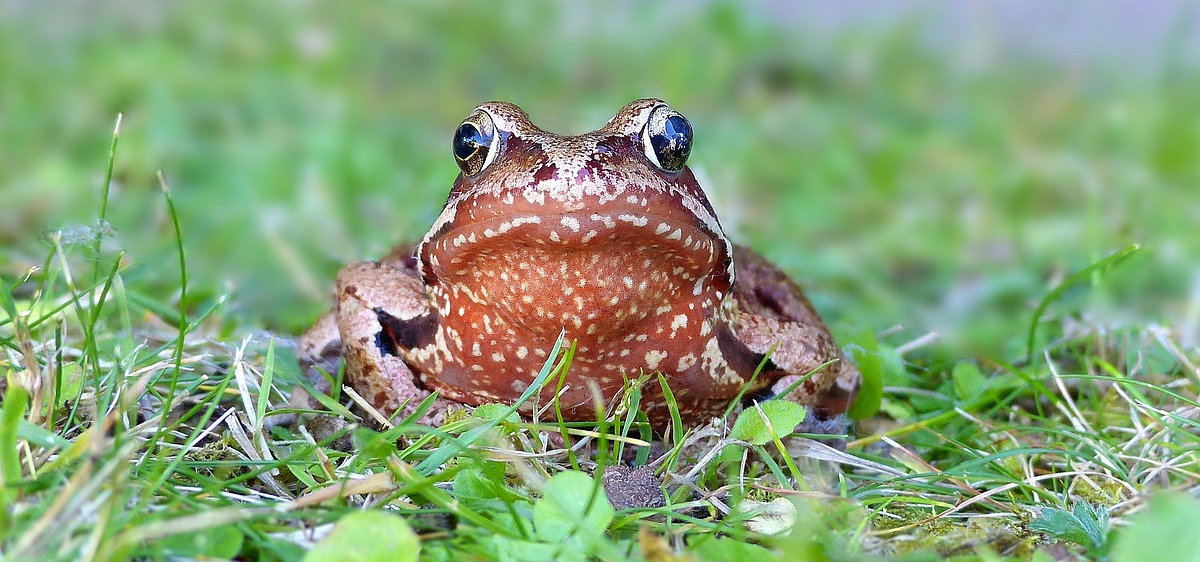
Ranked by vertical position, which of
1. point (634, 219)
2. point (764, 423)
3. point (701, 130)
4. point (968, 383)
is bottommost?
point (968, 383)

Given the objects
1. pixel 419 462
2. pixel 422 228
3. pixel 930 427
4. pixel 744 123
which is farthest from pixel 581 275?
pixel 744 123

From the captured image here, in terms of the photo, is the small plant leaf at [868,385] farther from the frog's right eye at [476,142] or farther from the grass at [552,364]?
the frog's right eye at [476,142]

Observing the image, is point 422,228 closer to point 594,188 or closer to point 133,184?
point 133,184

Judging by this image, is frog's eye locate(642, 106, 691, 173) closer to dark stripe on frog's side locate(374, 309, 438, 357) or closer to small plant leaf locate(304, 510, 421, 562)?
dark stripe on frog's side locate(374, 309, 438, 357)

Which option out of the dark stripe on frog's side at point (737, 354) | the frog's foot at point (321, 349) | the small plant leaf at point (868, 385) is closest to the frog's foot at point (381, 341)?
the frog's foot at point (321, 349)

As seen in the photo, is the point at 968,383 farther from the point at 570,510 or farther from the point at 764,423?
the point at 570,510

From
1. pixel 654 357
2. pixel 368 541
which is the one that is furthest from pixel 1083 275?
pixel 368 541

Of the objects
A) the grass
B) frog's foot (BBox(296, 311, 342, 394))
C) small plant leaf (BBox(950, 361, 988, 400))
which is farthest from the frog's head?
small plant leaf (BBox(950, 361, 988, 400))
